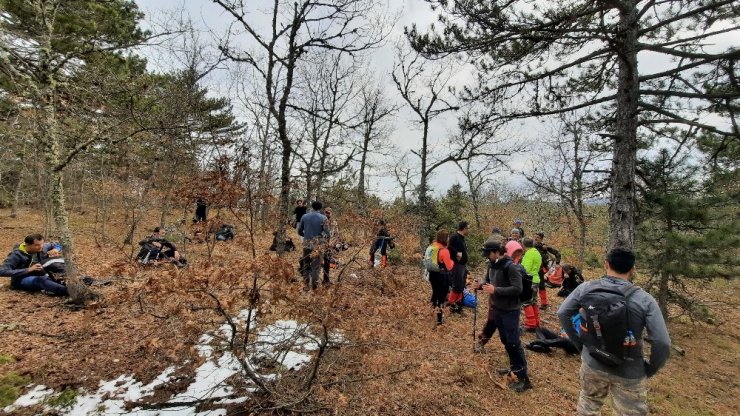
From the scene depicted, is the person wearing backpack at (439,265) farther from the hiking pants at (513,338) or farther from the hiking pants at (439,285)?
the hiking pants at (513,338)

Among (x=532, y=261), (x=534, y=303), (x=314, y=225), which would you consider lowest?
(x=534, y=303)

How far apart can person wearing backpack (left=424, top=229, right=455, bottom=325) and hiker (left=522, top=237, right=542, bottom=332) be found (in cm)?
161

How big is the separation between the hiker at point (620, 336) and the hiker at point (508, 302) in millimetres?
1277

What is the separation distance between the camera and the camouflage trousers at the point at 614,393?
2768mm

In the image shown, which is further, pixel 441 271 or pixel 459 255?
pixel 459 255

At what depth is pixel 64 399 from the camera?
3.52m

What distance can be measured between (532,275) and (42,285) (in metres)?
9.15

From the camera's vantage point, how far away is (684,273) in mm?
7531

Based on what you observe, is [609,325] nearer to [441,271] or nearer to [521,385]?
[521,385]

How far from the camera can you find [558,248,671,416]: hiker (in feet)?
8.70

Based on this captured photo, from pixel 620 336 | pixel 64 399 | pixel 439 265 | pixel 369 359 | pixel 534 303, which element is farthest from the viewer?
pixel 534 303

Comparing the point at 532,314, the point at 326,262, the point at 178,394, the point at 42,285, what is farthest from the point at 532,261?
the point at 42,285

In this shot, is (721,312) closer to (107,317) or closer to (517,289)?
(517,289)

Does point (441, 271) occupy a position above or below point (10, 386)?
above
